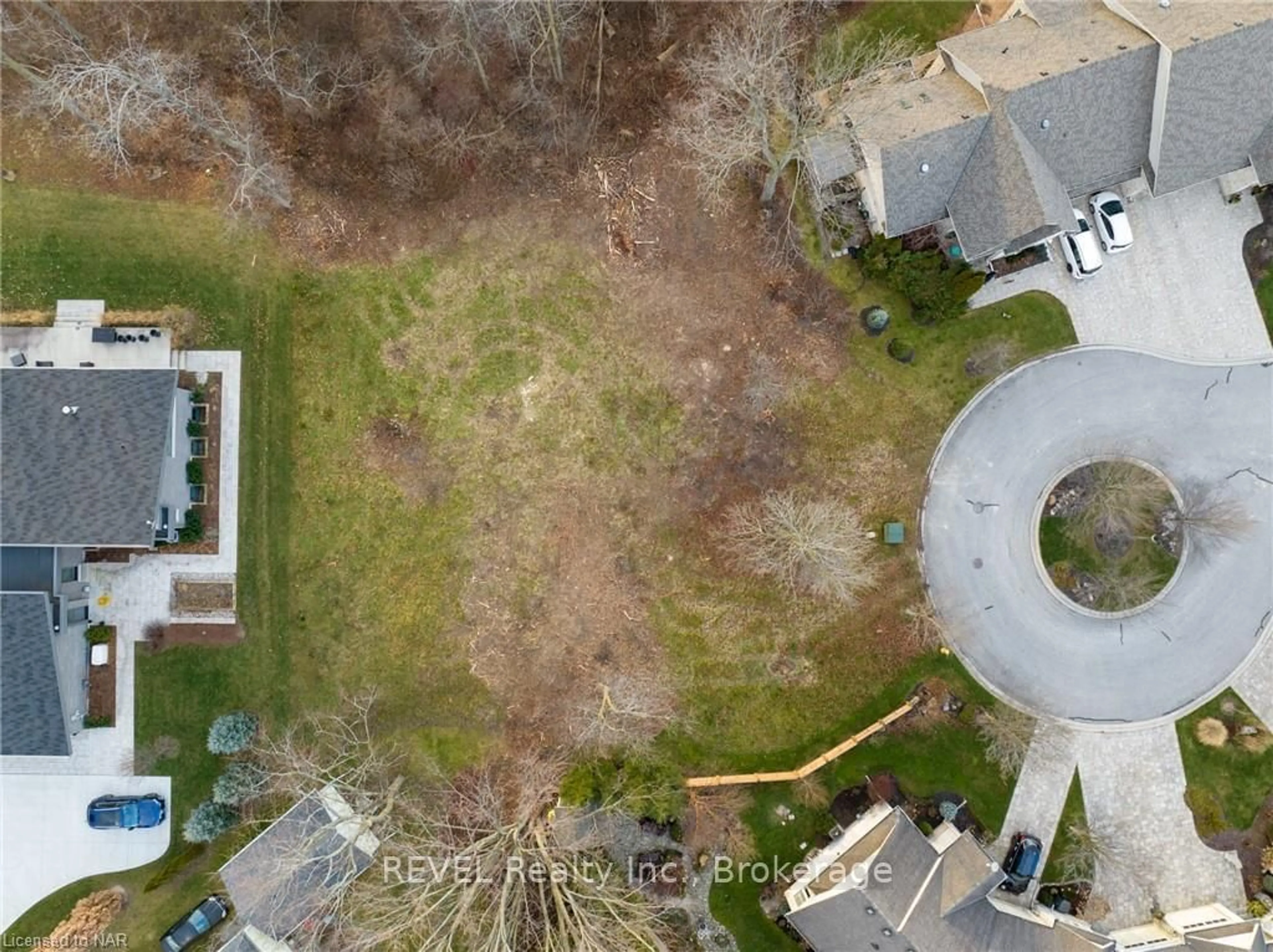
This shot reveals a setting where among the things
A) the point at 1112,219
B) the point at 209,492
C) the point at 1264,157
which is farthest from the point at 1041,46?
the point at 209,492

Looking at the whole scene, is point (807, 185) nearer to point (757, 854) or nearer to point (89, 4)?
point (757, 854)

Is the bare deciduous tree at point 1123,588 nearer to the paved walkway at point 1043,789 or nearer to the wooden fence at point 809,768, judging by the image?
the paved walkway at point 1043,789

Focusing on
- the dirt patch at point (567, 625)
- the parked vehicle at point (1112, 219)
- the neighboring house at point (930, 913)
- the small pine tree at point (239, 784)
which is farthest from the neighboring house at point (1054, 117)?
the small pine tree at point (239, 784)

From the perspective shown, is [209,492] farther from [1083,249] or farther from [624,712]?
[1083,249]

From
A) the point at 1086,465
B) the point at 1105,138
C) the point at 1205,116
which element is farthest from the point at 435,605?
the point at 1205,116

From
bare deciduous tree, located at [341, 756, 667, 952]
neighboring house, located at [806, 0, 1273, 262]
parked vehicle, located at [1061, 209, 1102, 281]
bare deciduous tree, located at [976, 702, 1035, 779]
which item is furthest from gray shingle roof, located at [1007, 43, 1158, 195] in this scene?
bare deciduous tree, located at [341, 756, 667, 952]

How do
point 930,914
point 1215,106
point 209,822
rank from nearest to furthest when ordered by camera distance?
1. point 1215,106
2. point 930,914
3. point 209,822
